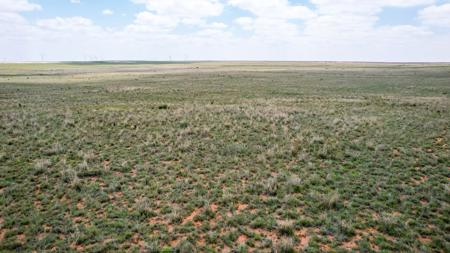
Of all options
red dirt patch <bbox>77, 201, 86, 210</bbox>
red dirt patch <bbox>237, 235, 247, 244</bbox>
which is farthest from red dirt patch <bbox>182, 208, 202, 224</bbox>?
red dirt patch <bbox>77, 201, 86, 210</bbox>

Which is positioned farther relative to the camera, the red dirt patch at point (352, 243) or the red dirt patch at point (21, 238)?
the red dirt patch at point (21, 238)

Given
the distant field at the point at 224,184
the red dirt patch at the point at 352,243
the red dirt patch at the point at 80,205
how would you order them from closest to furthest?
the red dirt patch at the point at 352,243, the distant field at the point at 224,184, the red dirt patch at the point at 80,205

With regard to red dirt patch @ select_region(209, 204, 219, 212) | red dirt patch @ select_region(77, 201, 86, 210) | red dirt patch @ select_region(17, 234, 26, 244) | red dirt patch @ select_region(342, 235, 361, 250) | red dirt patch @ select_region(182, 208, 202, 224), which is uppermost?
red dirt patch @ select_region(77, 201, 86, 210)

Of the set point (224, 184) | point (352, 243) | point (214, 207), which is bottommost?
point (352, 243)

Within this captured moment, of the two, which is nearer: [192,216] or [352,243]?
[352,243]

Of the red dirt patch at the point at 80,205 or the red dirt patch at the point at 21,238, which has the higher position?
the red dirt patch at the point at 80,205

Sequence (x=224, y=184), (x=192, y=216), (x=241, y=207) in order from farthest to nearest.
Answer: (x=224, y=184) < (x=241, y=207) < (x=192, y=216)

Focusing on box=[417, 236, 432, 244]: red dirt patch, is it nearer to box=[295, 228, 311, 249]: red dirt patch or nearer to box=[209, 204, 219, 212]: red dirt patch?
box=[295, 228, 311, 249]: red dirt patch

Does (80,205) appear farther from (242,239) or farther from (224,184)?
(242,239)

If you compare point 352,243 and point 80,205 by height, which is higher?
point 80,205

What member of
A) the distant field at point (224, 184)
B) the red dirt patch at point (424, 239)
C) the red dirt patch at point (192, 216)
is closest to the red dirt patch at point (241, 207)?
the distant field at point (224, 184)

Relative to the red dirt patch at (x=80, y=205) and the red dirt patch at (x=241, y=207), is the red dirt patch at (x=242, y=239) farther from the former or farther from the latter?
the red dirt patch at (x=80, y=205)

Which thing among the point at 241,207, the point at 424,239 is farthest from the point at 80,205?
the point at 424,239

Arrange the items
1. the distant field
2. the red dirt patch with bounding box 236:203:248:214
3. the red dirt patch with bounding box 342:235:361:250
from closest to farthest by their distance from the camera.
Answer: the red dirt patch with bounding box 342:235:361:250 → the distant field → the red dirt patch with bounding box 236:203:248:214
